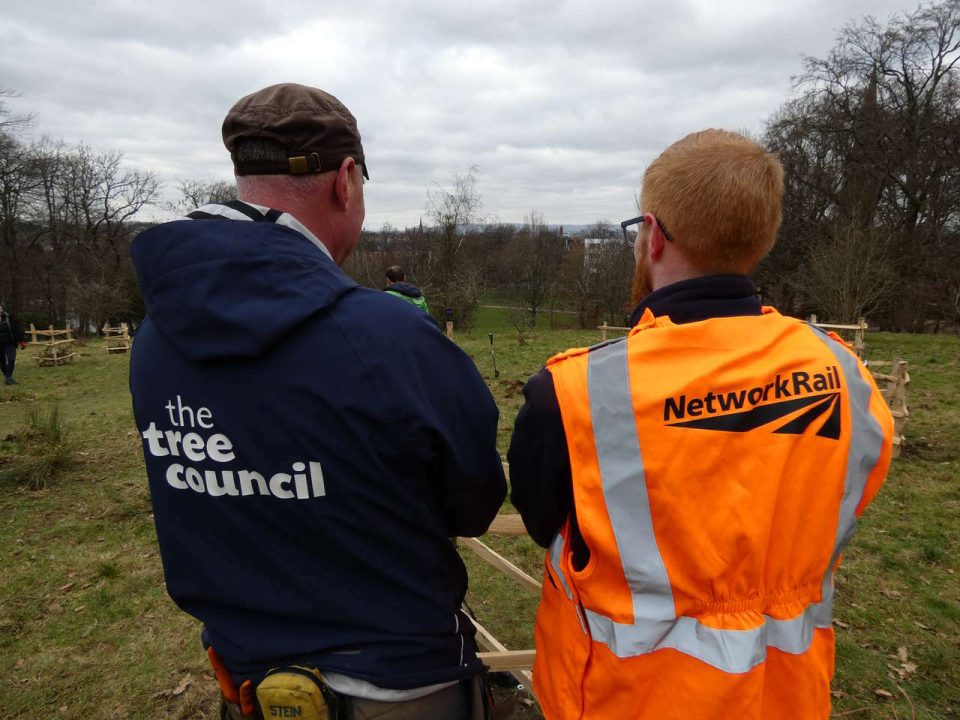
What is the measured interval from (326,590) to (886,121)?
113 ft

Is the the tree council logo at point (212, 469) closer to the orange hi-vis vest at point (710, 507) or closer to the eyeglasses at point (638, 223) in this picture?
the orange hi-vis vest at point (710, 507)

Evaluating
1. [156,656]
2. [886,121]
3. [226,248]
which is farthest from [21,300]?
[886,121]

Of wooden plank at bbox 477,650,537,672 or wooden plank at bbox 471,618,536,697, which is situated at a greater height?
wooden plank at bbox 477,650,537,672

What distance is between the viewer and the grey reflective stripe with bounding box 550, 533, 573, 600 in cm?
146

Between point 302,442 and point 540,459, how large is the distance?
0.57 meters

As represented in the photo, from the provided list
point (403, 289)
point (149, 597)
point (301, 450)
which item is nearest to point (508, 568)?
point (301, 450)

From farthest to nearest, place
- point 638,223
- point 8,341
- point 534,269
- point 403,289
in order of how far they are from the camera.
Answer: point 534,269 → point 8,341 → point 403,289 → point 638,223

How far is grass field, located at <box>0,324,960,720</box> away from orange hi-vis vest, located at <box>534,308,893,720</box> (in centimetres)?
282

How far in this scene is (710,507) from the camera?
1.28 metres

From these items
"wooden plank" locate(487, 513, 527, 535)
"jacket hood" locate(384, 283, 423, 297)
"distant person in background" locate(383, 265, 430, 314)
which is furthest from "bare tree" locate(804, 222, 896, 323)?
"wooden plank" locate(487, 513, 527, 535)

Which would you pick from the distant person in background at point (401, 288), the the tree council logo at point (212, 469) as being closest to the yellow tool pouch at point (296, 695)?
the the tree council logo at point (212, 469)

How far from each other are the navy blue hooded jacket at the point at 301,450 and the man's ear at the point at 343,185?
19 cm

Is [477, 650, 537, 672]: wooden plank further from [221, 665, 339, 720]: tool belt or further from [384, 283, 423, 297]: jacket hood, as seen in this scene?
[384, 283, 423, 297]: jacket hood

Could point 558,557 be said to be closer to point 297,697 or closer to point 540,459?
point 540,459
